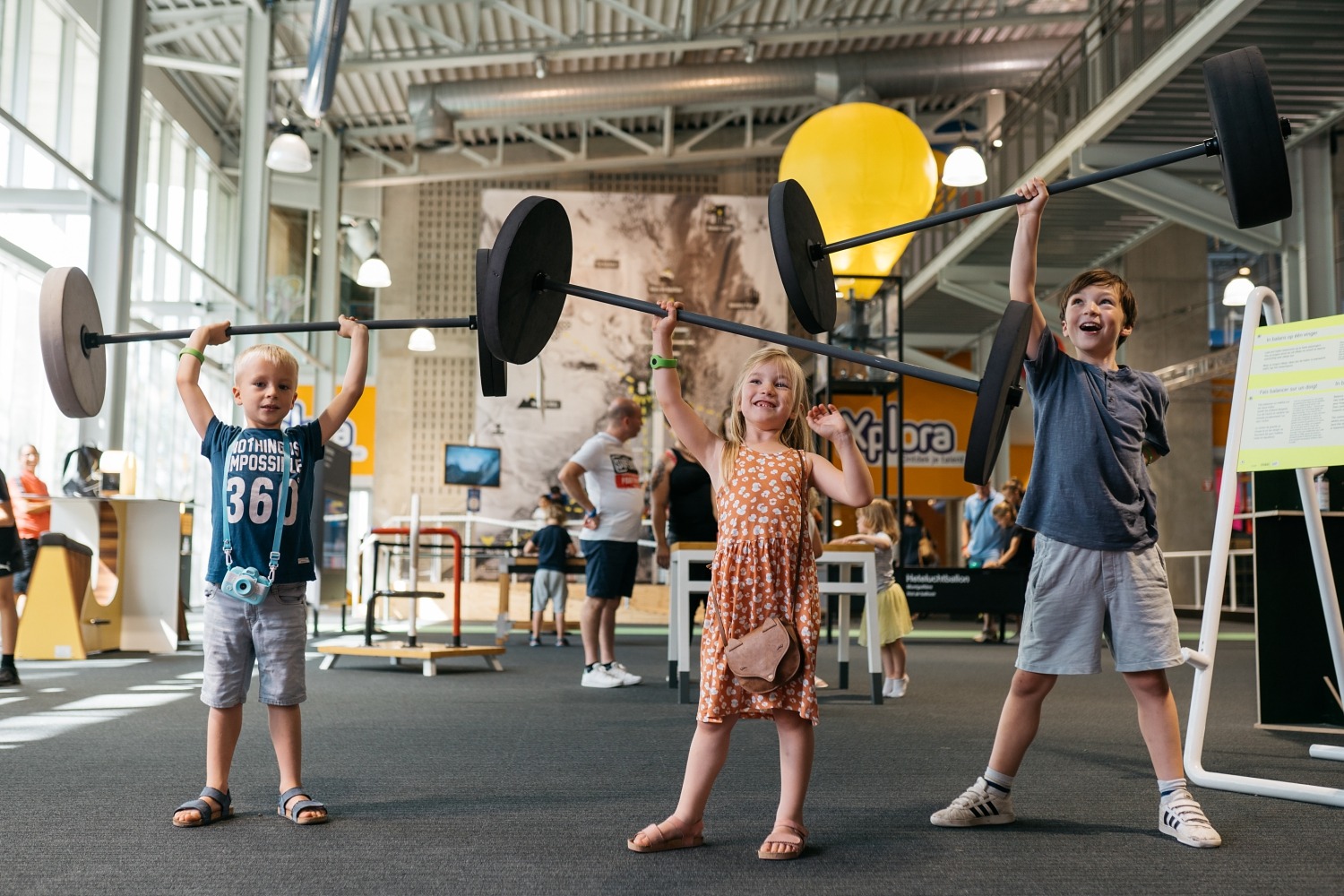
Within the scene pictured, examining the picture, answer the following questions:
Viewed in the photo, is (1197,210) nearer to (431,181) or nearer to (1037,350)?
(1037,350)

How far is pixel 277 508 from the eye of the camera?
288 centimetres

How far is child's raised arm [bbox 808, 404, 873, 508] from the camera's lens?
2.55m

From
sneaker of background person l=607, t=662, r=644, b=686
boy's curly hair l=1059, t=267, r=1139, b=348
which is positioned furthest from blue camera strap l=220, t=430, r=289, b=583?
sneaker of background person l=607, t=662, r=644, b=686

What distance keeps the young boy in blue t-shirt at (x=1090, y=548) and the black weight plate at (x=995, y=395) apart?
45 centimetres

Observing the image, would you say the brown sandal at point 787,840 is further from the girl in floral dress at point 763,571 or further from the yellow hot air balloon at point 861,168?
the yellow hot air balloon at point 861,168

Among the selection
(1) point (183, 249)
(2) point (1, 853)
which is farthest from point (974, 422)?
(1) point (183, 249)

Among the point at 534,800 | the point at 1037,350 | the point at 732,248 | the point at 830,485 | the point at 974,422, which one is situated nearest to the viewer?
the point at 974,422

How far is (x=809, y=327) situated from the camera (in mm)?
2779

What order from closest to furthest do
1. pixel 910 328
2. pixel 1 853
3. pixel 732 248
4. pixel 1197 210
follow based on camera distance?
pixel 1 853 → pixel 1197 210 → pixel 732 248 → pixel 910 328

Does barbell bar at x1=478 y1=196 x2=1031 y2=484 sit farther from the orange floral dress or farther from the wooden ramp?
the wooden ramp

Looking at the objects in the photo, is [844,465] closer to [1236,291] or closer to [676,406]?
[676,406]

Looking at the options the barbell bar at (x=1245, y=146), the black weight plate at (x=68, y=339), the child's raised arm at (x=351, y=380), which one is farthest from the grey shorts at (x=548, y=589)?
the barbell bar at (x=1245, y=146)

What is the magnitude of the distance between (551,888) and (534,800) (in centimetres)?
87

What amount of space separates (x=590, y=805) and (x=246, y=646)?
96 centimetres
